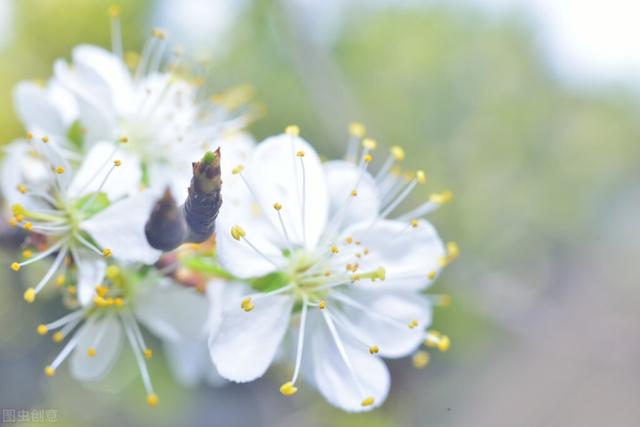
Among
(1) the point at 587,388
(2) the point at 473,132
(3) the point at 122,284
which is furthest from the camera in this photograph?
(2) the point at 473,132

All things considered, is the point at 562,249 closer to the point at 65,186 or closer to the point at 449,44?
the point at 449,44

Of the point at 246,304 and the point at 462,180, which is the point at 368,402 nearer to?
the point at 246,304

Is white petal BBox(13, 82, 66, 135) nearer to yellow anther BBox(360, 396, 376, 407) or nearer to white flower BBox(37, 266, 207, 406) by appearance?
white flower BBox(37, 266, 207, 406)

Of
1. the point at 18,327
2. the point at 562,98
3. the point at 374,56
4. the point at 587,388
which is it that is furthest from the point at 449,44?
the point at 18,327

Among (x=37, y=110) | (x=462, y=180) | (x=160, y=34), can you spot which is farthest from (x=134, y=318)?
(x=462, y=180)

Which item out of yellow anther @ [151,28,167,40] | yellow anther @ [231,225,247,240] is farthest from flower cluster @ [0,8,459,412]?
yellow anther @ [151,28,167,40]

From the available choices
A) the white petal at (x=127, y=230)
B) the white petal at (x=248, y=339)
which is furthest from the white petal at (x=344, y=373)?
the white petal at (x=127, y=230)
